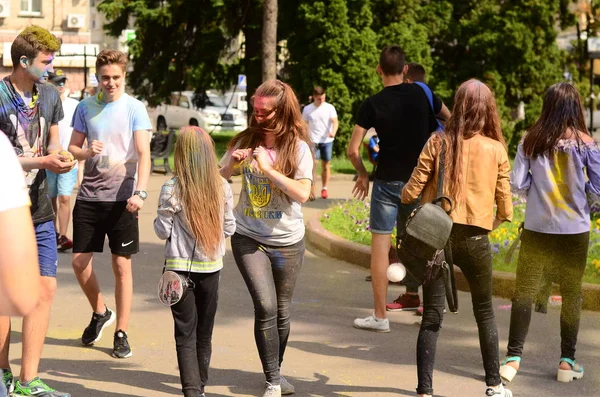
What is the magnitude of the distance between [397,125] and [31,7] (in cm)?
2997

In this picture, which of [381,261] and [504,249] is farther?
[504,249]

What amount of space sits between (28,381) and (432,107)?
3.32m

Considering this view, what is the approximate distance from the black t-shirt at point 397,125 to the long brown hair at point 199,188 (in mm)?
2076

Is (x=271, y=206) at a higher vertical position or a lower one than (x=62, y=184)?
higher

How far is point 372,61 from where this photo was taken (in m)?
24.0

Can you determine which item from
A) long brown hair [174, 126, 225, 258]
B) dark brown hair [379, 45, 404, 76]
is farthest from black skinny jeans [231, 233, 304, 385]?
dark brown hair [379, 45, 404, 76]

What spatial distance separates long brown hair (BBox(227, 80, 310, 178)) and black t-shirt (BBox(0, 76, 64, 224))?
42.6 inches

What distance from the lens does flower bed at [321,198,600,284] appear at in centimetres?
860

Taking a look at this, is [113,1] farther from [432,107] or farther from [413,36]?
[432,107]

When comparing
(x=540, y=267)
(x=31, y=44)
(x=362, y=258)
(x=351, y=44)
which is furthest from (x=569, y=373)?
(x=351, y=44)

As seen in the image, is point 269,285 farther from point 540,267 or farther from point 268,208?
point 540,267

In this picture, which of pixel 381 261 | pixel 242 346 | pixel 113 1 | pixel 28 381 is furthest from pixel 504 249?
pixel 113 1

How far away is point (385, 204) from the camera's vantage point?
7070mm

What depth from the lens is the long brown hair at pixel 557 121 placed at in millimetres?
5734
